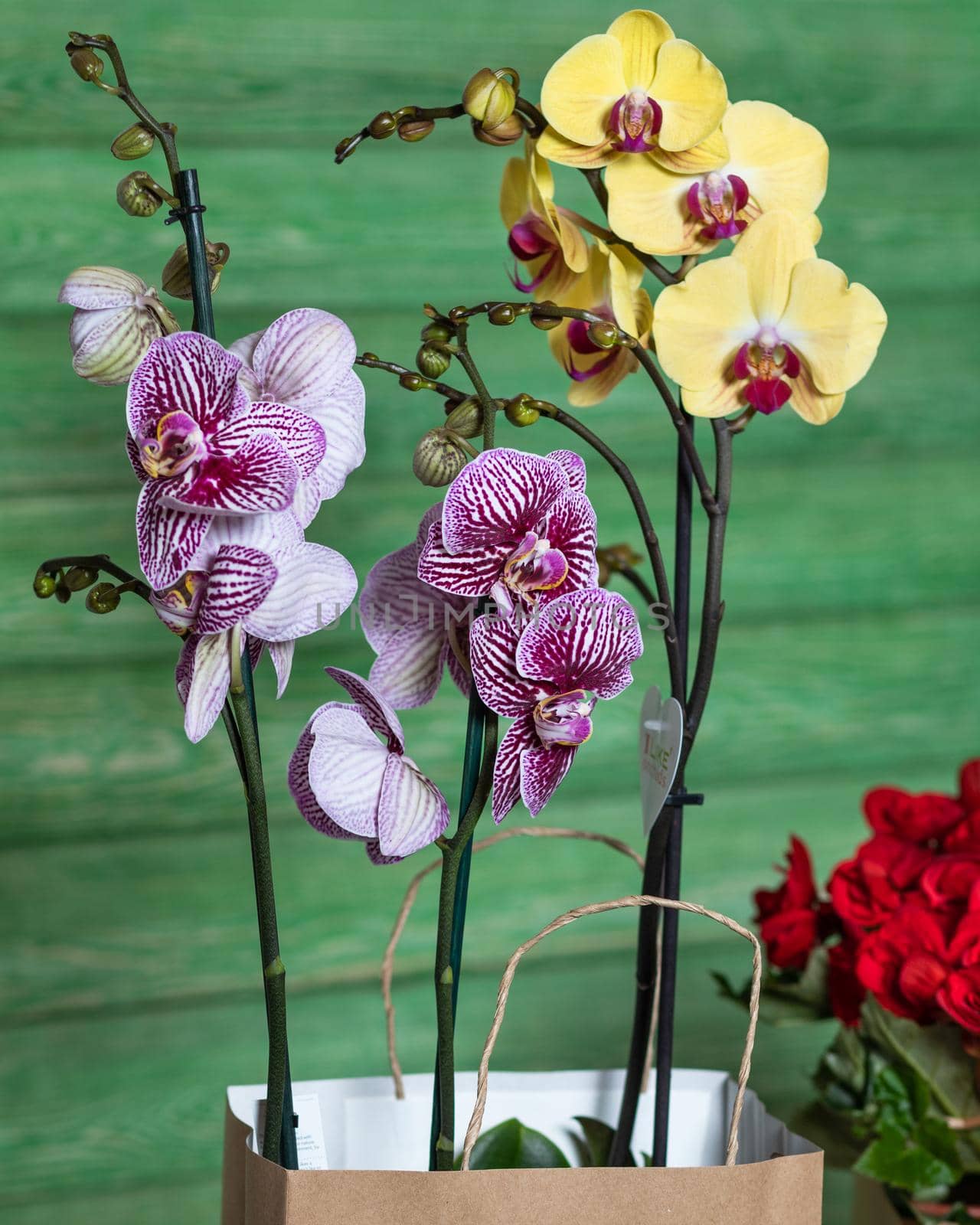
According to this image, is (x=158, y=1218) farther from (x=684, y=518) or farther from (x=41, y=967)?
(x=684, y=518)

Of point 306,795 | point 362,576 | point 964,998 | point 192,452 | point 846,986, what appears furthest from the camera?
point 362,576

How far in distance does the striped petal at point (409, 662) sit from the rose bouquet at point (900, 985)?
0.33 metres

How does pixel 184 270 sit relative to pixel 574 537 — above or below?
above

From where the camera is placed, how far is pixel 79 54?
53 cm

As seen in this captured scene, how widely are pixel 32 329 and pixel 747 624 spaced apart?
2.07 ft

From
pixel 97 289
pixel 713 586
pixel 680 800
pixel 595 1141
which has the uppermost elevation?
pixel 97 289

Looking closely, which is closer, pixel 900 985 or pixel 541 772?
pixel 541 772

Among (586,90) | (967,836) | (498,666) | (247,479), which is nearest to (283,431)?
(247,479)

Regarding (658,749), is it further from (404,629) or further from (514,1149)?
(514,1149)

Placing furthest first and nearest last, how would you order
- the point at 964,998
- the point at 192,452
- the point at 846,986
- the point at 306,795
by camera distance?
1. the point at 846,986
2. the point at 964,998
3. the point at 306,795
4. the point at 192,452

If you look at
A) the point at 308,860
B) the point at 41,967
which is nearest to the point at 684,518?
the point at 308,860

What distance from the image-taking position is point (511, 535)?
544 millimetres

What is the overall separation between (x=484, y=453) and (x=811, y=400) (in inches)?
8.2

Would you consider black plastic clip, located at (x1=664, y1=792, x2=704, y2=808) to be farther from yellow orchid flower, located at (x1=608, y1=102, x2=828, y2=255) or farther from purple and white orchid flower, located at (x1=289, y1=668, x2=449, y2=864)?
yellow orchid flower, located at (x1=608, y1=102, x2=828, y2=255)
